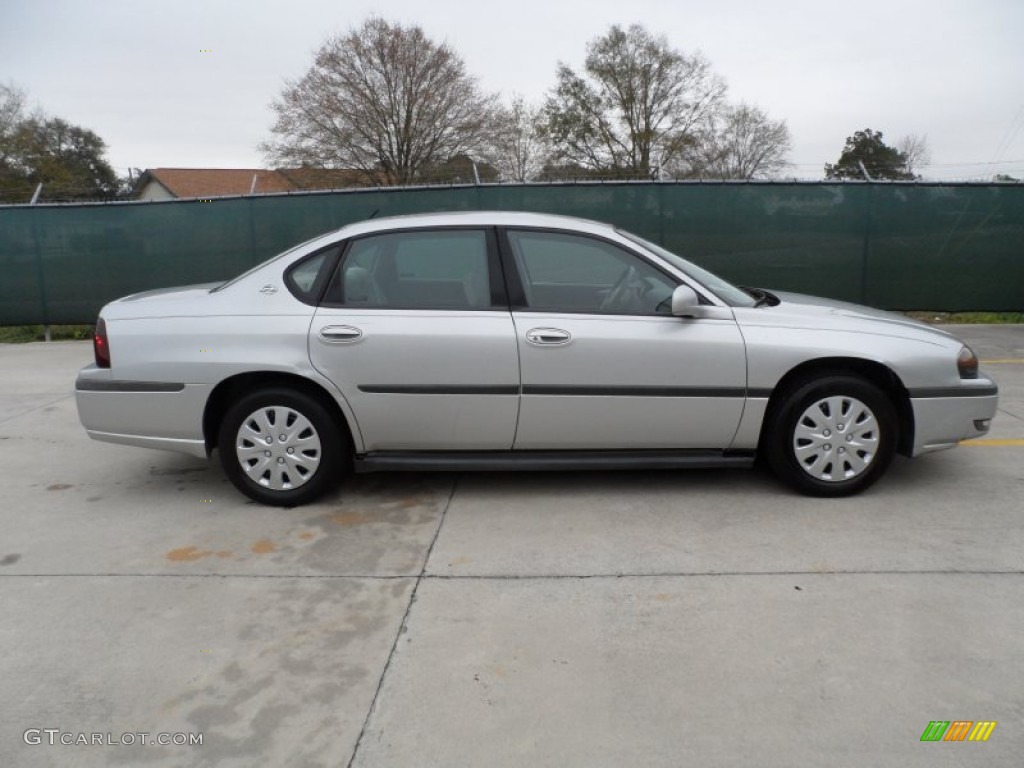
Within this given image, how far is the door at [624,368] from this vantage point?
407cm

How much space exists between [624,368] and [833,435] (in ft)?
3.89

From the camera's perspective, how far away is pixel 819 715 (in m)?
2.42

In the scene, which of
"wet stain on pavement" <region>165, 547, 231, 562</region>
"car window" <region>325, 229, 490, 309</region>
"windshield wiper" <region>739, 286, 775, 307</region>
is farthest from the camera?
"windshield wiper" <region>739, 286, 775, 307</region>

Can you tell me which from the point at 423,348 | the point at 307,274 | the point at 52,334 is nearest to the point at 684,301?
the point at 423,348

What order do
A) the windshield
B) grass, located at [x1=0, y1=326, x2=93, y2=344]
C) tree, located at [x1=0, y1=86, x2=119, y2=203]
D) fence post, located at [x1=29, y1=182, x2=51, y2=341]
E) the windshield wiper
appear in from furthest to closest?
tree, located at [x1=0, y1=86, x2=119, y2=203]
grass, located at [x1=0, y1=326, x2=93, y2=344]
fence post, located at [x1=29, y1=182, x2=51, y2=341]
the windshield wiper
the windshield

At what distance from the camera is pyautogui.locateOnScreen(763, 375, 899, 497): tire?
13.5 ft

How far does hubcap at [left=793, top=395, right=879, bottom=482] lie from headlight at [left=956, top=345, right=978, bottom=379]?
1.87 ft

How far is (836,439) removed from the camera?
4.15 m

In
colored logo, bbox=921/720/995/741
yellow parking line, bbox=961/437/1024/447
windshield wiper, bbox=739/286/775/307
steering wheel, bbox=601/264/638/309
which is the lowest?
colored logo, bbox=921/720/995/741

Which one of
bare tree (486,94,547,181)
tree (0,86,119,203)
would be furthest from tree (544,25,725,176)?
tree (0,86,119,203)

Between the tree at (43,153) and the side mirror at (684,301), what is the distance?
134ft

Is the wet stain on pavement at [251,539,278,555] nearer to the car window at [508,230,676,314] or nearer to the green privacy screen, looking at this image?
the car window at [508,230,676,314]

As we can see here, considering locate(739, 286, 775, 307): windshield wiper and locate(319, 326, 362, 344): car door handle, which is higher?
locate(739, 286, 775, 307): windshield wiper

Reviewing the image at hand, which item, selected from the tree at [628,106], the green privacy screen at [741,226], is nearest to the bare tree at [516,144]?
the tree at [628,106]
